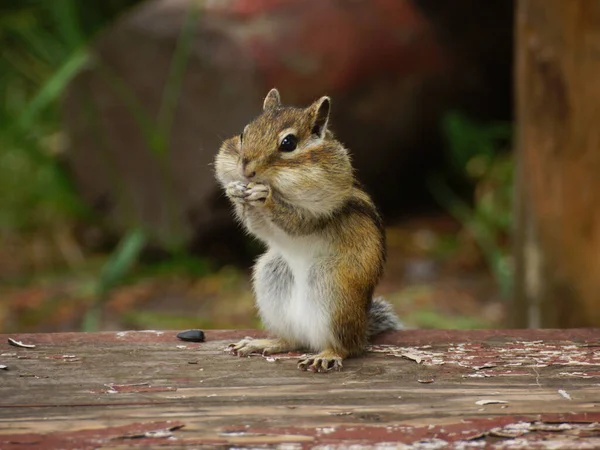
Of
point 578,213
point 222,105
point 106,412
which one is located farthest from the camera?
point 222,105

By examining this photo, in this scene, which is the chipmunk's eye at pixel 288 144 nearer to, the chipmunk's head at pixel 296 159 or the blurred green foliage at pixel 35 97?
the chipmunk's head at pixel 296 159

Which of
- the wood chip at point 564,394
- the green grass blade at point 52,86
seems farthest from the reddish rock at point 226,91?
the wood chip at point 564,394

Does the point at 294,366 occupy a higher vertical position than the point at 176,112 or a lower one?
lower

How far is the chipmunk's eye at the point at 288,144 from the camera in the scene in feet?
8.25

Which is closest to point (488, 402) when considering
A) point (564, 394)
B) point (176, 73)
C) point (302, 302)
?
point (564, 394)

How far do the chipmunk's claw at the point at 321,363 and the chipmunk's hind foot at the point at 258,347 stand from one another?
0.15 metres

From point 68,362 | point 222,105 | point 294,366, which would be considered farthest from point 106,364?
point 222,105

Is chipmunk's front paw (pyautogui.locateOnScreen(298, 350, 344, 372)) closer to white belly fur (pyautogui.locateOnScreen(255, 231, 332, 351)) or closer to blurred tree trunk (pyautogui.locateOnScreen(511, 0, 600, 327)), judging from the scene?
white belly fur (pyautogui.locateOnScreen(255, 231, 332, 351))

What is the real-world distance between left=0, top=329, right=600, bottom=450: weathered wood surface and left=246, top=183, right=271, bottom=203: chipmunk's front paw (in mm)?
391

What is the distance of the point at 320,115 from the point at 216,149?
3.12m

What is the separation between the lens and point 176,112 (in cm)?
575

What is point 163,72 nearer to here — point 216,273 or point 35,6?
point 216,273

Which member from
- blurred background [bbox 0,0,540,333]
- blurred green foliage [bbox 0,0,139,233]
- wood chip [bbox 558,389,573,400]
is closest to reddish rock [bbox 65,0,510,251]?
blurred background [bbox 0,0,540,333]

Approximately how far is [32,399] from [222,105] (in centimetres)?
363
